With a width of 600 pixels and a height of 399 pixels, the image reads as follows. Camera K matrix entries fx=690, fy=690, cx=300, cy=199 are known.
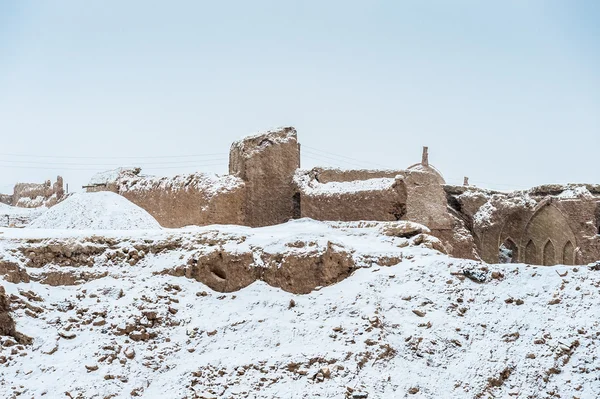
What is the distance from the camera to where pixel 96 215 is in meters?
11.0

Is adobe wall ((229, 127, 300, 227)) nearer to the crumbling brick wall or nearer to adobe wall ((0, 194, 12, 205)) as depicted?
the crumbling brick wall

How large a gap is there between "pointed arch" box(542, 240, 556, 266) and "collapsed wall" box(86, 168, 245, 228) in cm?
1245

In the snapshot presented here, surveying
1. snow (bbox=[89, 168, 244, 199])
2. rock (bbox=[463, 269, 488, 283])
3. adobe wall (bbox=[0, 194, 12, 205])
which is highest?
snow (bbox=[89, 168, 244, 199])

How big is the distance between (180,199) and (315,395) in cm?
692

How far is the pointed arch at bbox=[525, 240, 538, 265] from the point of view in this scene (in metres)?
21.8

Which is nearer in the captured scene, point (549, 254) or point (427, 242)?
point (427, 242)

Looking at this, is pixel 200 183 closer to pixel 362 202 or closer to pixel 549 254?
pixel 362 202

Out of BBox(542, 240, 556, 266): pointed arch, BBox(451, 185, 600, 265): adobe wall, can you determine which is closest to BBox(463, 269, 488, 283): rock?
BBox(451, 185, 600, 265): adobe wall

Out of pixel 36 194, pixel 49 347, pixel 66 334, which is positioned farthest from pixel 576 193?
pixel 36 194

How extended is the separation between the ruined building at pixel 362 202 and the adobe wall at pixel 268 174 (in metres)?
0.02

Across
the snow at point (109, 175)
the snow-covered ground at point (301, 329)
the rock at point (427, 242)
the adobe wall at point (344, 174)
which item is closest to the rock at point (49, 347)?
the snow-covered ground at point (301, 329)

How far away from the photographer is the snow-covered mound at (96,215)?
1080cm

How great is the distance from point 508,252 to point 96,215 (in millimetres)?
16125

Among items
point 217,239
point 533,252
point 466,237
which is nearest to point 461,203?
point 533,252
